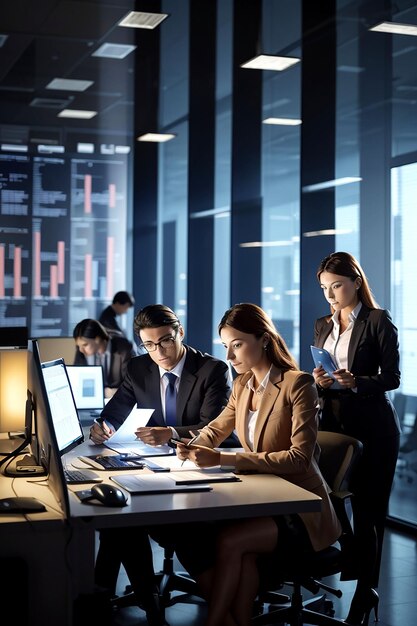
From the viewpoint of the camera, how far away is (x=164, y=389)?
4.45 metres

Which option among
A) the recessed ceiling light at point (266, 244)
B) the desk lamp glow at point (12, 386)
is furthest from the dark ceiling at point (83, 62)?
the desk lamp glow at point (12, 386)

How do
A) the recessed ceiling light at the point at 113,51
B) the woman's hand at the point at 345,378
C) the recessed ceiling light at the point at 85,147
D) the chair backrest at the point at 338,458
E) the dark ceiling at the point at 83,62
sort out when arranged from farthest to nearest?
the recessed ceiling light at the point at 85,147
the recessed ceiling light at the point at 113,51
the dark ceiling at the point at 83,62
the woman's hand at the point at 345,378
the chair backrest at the point at 338,458

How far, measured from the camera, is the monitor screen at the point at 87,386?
5707 mm

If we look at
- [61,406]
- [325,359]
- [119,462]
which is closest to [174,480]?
[119,462]

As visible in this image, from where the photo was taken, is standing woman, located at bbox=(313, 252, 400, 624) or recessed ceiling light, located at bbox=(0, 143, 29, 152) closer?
standing woman, located at bbox=(313, 252, 400, 624)

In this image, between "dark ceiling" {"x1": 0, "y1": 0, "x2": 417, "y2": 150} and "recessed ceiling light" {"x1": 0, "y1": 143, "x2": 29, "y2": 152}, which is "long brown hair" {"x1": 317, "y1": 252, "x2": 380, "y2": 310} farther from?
"recessed ceiling light" {"x1": 0, "y1": 143, "x2": 29, "y2": 152}

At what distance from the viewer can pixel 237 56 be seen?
7586 millimetres

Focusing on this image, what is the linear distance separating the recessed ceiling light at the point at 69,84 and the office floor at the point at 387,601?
4785 millimetres

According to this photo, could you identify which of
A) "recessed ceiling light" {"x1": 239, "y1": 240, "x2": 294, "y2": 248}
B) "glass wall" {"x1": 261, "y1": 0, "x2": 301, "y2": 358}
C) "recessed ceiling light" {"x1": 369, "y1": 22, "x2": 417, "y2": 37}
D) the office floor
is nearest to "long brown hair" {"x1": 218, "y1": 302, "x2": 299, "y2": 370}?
the office floor

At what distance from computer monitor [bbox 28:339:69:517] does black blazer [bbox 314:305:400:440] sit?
5.85 ft

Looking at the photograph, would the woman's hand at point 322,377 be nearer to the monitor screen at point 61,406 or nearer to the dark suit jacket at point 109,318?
the monitor screen at point 61,406

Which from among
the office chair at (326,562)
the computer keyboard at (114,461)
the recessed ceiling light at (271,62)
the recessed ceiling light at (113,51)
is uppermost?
the recessed ceiling light at (113,51)

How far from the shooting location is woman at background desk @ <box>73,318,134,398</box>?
6.24 meters

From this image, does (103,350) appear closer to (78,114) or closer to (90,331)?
(90,331)
